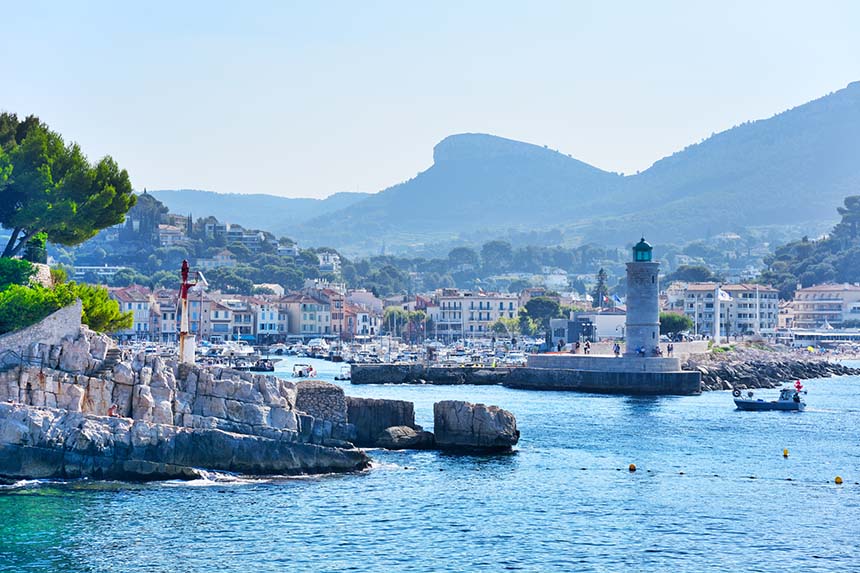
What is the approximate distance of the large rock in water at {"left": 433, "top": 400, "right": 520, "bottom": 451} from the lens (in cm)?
4669

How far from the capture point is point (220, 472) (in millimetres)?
38656

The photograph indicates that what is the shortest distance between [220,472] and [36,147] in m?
19.4

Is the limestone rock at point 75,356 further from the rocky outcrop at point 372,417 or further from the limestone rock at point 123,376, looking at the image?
the rocky outcrop at point 372,417

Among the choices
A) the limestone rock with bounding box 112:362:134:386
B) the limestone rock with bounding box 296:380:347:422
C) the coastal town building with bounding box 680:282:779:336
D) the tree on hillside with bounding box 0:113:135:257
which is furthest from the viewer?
the coastal town building with bounding box 680:282:779:336

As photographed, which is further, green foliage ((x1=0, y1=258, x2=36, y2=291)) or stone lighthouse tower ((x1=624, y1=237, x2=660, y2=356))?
stone lighthouse tower ((x1=624, y1=237, x2=660, y2=356))

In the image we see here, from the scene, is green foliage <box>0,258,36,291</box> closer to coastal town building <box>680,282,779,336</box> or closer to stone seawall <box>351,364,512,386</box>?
stone seawall <box>351,364,512,386</box>

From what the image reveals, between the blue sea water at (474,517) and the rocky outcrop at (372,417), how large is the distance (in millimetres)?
1471

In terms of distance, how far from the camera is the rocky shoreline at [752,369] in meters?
90.3

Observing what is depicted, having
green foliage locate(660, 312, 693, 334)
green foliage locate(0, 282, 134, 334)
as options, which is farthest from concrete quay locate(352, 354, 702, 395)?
green foliage locate(0, 282, 134, 334)

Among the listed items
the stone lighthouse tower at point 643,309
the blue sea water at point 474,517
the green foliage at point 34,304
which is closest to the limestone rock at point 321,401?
the blue sea water at point 474,517

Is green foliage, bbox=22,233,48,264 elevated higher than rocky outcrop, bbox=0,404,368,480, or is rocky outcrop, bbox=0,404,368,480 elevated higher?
green foliage, bbox=22,233,48,264

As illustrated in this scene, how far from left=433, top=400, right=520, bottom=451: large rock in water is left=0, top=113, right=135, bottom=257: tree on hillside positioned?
51.6ft

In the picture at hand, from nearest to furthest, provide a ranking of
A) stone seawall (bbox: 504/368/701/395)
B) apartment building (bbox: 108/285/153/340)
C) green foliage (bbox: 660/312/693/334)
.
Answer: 1. stone seawall (bbox: 504/368/701/395)
2. green foliage (bbox: 660/312/693/334)
3. apartment building (bbox: 108/285/153/340)

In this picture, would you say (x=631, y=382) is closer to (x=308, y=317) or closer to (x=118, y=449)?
(x=118, y=449)
